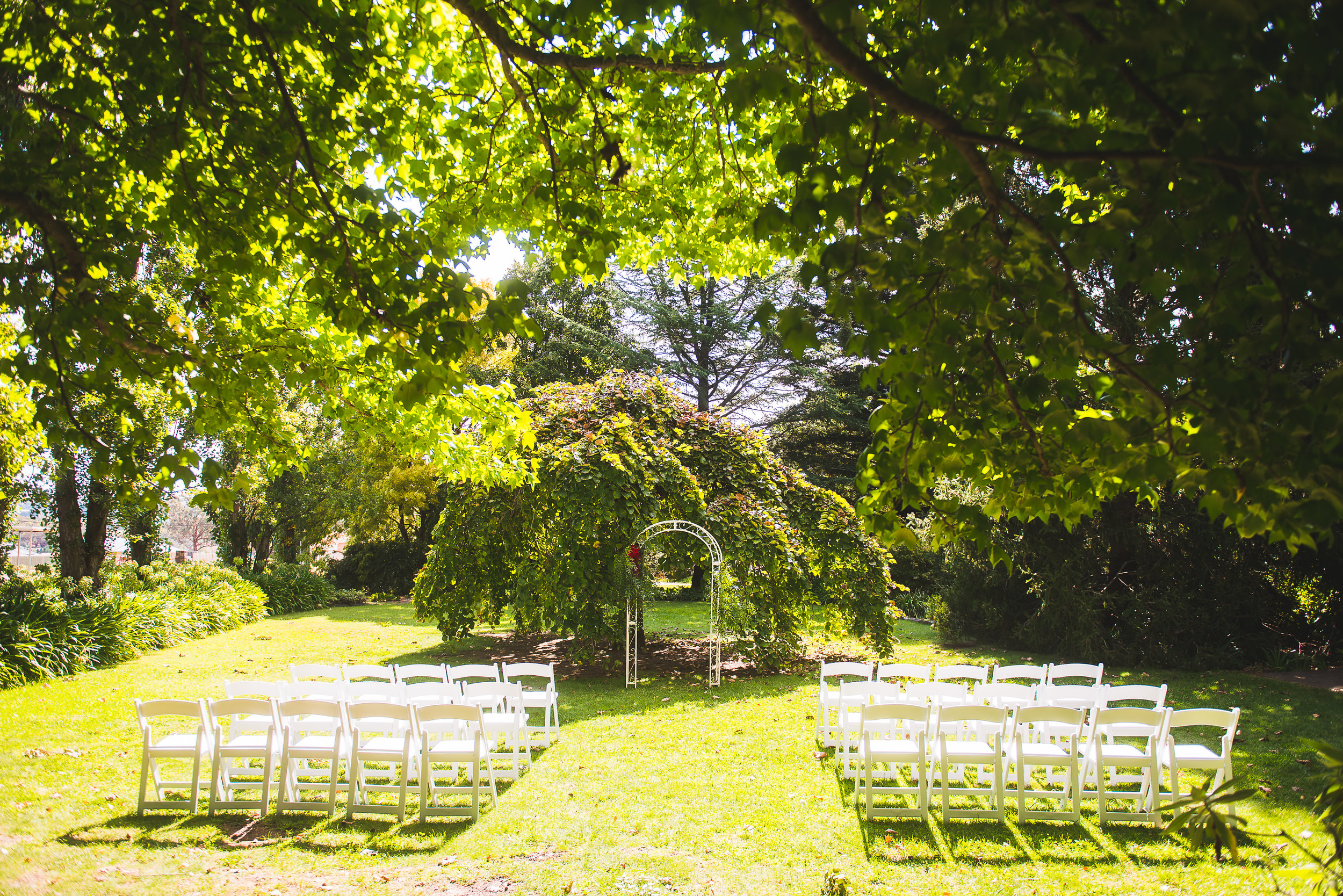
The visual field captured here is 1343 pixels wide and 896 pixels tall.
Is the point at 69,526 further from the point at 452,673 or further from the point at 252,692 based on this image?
the point at 452,673

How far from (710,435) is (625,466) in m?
2.58

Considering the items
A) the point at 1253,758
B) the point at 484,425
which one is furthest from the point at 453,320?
the point at 1253,758

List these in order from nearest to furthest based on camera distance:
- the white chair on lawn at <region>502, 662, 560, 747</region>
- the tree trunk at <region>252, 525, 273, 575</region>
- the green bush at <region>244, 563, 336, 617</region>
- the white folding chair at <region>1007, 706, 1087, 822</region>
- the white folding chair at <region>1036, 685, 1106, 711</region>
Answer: the white folding chair at <region>1007, 706, 1087, 822</region> < the white folding chair at <region>1036, 685, 1106, 711</region> < the white chair on lawn at <region>502, 662, 560, 747</region> < the green bush at <region>244, 563, 336, 617</region> < the tree trunk at <region>252, 525, 273, 575</region>

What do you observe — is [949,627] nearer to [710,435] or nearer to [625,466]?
[710,435]

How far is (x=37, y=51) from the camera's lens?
4371 mm

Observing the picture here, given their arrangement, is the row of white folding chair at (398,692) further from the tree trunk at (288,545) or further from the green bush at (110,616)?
the tree trunk at (288,545)

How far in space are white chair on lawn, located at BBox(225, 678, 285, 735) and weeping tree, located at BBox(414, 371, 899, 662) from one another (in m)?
4.15

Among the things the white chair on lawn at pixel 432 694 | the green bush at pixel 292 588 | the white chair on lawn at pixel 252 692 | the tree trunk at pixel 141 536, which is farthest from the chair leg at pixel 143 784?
the green bush at pixel 292 588

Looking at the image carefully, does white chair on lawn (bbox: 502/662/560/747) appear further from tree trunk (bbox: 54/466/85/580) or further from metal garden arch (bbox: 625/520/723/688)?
tree trunk (bbox: 54/466/85/580)

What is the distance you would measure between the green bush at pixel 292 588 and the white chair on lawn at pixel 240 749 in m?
15.5

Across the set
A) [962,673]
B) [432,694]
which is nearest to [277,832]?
[432,694]

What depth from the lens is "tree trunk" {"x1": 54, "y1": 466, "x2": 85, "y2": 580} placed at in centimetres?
1448

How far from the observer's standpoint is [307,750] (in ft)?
19.4

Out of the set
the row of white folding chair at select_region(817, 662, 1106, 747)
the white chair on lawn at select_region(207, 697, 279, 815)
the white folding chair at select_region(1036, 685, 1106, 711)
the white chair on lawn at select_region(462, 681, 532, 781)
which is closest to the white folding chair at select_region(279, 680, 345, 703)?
the white chair on lawn at select_region(207, 697, 279, 815)
